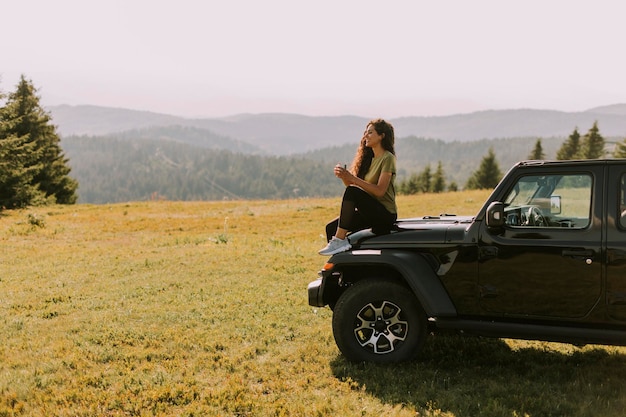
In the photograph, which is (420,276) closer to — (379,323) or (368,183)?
(379,323)

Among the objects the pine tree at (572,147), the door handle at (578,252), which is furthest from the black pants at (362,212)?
the pine tree at (572,147)

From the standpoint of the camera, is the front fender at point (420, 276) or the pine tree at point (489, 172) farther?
the pine tree at point (489, 172)

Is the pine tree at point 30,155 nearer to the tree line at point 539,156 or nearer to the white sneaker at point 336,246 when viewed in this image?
the white sneaker at point 336,246

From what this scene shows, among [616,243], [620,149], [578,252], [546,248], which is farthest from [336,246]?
[620,149]

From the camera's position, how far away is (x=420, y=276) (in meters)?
5.75

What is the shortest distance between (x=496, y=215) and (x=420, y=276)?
111 centimetres

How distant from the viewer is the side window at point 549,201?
541 centimetres

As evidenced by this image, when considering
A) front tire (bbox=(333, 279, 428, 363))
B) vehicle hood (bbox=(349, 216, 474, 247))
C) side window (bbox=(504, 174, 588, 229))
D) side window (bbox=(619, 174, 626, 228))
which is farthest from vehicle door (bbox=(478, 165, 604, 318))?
front tire (bbox=(333, 279, 428, 363))

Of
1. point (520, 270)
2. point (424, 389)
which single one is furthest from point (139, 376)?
point (520, 270)

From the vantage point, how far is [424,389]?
546 centimetres

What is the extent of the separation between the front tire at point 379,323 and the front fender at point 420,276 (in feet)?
0.73

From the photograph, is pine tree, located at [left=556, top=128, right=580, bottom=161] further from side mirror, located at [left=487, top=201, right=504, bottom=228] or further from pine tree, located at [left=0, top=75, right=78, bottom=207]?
side mirror, located at [left=487, top=201, right=504, bottom=228]

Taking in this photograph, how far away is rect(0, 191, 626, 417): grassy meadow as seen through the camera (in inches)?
203

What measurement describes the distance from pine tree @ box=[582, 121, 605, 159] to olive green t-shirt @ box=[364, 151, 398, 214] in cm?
5918
